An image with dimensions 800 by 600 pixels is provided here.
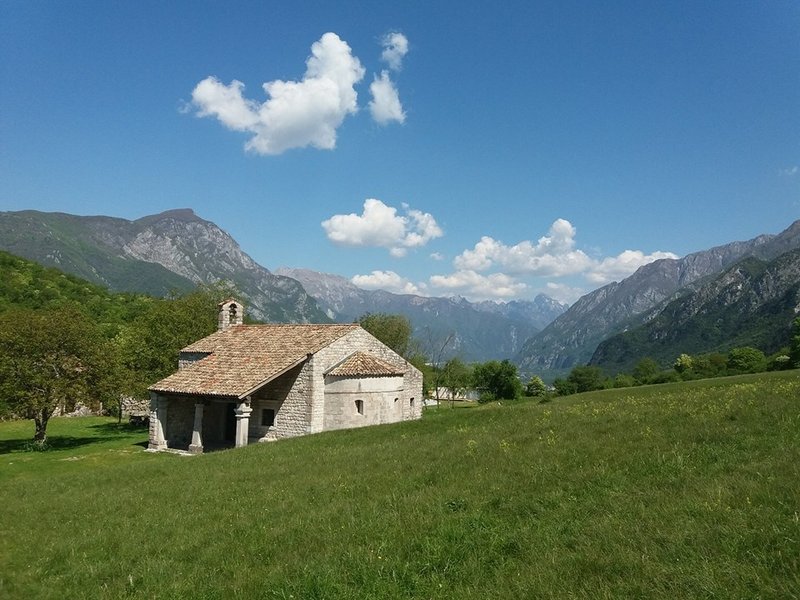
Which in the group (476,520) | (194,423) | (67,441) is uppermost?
(194,423)

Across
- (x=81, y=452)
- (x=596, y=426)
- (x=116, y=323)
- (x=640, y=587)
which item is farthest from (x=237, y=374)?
(x=116, y=323)

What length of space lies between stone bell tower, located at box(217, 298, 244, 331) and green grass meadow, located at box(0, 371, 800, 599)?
2391 centimetres

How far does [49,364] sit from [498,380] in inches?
2588

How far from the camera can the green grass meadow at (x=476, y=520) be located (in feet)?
19.7

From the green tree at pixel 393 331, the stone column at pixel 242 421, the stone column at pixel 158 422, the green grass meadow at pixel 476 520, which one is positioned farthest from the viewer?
the green tree at pixel 393 331

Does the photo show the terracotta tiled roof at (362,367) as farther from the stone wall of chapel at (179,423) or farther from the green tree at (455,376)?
the green tree at (455,376)

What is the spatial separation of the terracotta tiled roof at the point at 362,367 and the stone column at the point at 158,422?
1117cm

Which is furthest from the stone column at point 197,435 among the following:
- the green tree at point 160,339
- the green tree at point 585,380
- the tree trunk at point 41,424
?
the green tree at point 585,380

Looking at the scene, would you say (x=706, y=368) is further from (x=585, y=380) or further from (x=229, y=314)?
(x=229, y=314)

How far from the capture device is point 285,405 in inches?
1193

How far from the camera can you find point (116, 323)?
230 ft

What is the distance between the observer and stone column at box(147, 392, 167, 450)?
31.5 metres

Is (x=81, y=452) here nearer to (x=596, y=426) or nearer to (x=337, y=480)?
(x=337, y=480)

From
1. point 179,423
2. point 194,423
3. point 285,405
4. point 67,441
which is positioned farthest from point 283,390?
point 67,441
